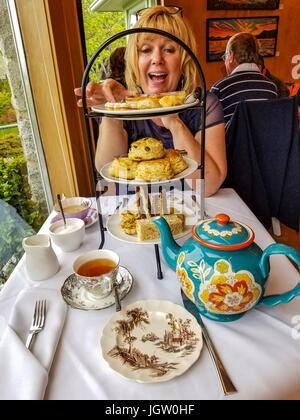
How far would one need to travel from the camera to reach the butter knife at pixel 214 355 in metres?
0.45

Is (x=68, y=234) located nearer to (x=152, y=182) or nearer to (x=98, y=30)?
(x=152, y=182)

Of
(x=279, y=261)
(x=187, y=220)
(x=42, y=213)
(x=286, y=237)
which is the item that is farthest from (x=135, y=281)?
(x=286, y=237)

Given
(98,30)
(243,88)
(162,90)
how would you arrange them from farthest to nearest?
(243,88)
(98,30)
(162,90)

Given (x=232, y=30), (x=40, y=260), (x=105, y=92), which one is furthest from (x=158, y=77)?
(x=232, y=30)

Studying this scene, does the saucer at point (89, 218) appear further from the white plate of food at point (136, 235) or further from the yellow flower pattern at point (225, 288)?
the yellow flower pattern at point (225, 288)

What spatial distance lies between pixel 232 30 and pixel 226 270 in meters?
3.54

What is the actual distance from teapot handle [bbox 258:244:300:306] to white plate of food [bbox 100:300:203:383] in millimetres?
151

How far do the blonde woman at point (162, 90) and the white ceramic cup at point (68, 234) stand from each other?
0.42 m

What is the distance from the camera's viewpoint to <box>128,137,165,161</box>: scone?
0.73 meters

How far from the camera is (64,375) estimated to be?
0.48m

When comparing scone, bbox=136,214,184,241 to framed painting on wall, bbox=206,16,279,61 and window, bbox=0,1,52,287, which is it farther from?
framed painting on wall, bbox=206,16,279,61

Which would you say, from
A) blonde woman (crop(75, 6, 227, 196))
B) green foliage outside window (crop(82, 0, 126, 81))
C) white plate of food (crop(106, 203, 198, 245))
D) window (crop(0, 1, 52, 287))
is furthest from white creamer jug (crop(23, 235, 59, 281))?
green foliage outside window (crop(82, 0, 126, 81))

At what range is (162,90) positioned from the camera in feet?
4.47

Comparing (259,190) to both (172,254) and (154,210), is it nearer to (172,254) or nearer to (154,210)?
(154,210)
